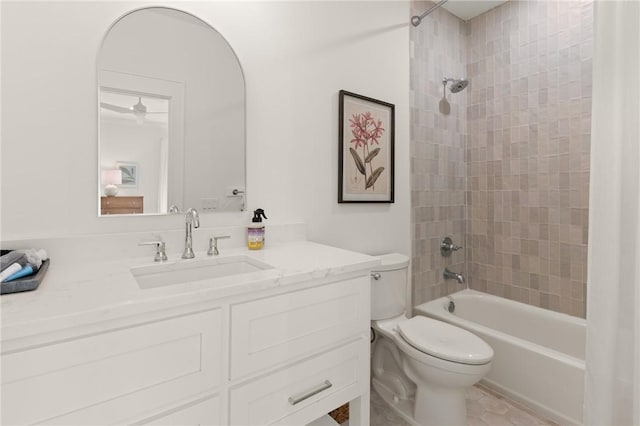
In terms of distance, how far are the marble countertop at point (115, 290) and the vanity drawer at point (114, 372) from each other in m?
0.06

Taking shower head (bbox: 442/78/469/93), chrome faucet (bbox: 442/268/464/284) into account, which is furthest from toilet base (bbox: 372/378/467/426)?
shower head (bbox: 442/78/469/93)

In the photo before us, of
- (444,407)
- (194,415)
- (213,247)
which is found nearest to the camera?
(194,415)

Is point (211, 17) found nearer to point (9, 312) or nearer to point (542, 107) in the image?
point (9, 312)

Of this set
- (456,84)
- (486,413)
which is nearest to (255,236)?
(486,413)

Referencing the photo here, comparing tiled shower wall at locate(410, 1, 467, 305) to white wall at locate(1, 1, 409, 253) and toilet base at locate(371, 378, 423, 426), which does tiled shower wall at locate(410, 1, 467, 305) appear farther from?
toilet base at locate(371, 378, 423, 426)

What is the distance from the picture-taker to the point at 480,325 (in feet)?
7.13

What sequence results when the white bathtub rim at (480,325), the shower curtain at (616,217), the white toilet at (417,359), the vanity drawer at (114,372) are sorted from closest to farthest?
the vanity drawer at (114,372)
the shower curtain at (616,217)
the white toilet at (417,359)
the white bathtub rim at (480,325)

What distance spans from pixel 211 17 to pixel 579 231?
2414mm

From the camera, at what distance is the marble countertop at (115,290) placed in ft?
2.17

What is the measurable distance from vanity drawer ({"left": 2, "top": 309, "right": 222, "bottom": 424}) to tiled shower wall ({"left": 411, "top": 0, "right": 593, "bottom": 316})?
1.70 metres

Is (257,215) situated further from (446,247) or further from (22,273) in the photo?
(446,247)

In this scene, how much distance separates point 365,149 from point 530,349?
1.44 metres

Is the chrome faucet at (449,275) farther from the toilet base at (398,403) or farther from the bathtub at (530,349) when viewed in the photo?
the toilet base at (398,403)

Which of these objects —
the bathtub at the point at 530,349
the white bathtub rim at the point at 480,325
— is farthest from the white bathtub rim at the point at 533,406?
the white bathtub rim at the point at 480,325
